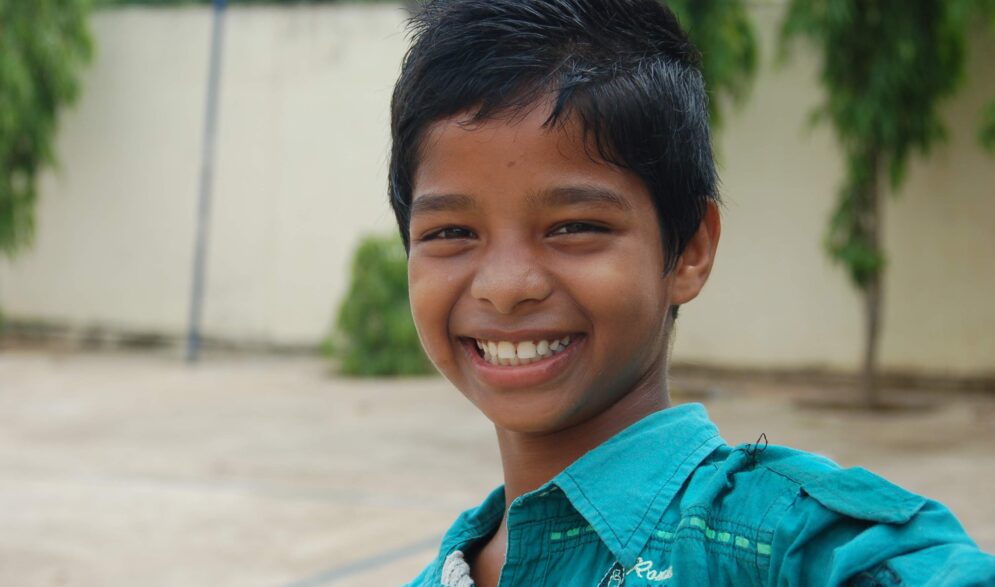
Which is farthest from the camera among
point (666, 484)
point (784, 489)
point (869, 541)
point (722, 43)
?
point (722, 43)

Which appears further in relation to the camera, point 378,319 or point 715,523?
point 378,319

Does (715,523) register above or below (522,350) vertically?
below

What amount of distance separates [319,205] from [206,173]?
3.50 feet

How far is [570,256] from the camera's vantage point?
3.98 feet

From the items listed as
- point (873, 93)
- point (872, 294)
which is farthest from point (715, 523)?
point (872, 294)

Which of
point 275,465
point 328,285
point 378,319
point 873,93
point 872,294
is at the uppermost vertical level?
point 873,93

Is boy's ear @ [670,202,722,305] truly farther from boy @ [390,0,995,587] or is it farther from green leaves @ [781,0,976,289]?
green leaves @ [781,0,976,289]

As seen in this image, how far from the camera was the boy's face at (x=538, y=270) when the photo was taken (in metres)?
1.21

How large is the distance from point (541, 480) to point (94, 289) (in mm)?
11312

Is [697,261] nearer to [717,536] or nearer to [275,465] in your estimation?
[717,536]

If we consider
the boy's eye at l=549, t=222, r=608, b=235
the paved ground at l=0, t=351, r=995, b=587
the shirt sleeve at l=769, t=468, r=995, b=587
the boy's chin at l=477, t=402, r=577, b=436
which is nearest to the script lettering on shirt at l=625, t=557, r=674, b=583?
the shirt sleeve at l=769, t=468, r=995, b=587

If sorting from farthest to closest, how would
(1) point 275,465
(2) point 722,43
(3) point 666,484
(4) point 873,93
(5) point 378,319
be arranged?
(5) point 378,319 < (2) point 722,43 < (4) point 873,93 < (1) point 275,465 < (3) point 666,484

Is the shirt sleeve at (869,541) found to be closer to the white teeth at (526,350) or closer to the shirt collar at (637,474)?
the shirt collar at (637,474)

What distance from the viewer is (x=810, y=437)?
6848mm
